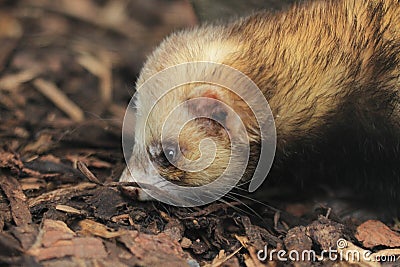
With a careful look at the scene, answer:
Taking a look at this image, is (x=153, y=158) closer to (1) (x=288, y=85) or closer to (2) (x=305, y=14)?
(1) (x=288, y=85)

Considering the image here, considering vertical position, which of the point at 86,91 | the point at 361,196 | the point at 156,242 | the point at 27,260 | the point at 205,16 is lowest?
the point at 27,260

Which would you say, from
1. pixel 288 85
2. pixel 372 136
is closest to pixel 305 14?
pixel 288 85

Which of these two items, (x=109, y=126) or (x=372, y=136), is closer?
(x=372, y=136)

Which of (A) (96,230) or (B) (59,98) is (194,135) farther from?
(B) (59,98)

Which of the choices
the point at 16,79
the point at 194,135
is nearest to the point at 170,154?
the point at 194,135

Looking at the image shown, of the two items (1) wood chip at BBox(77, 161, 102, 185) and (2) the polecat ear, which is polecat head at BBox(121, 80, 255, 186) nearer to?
(2) the polecat ear

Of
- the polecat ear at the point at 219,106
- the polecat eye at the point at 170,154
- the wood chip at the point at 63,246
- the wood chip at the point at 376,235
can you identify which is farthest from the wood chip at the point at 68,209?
the wood chip at the point at 376,235

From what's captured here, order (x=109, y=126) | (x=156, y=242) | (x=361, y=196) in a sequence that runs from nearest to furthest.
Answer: (x=156, y=242)
(x=361, y=196)
(x=109, y=126)
